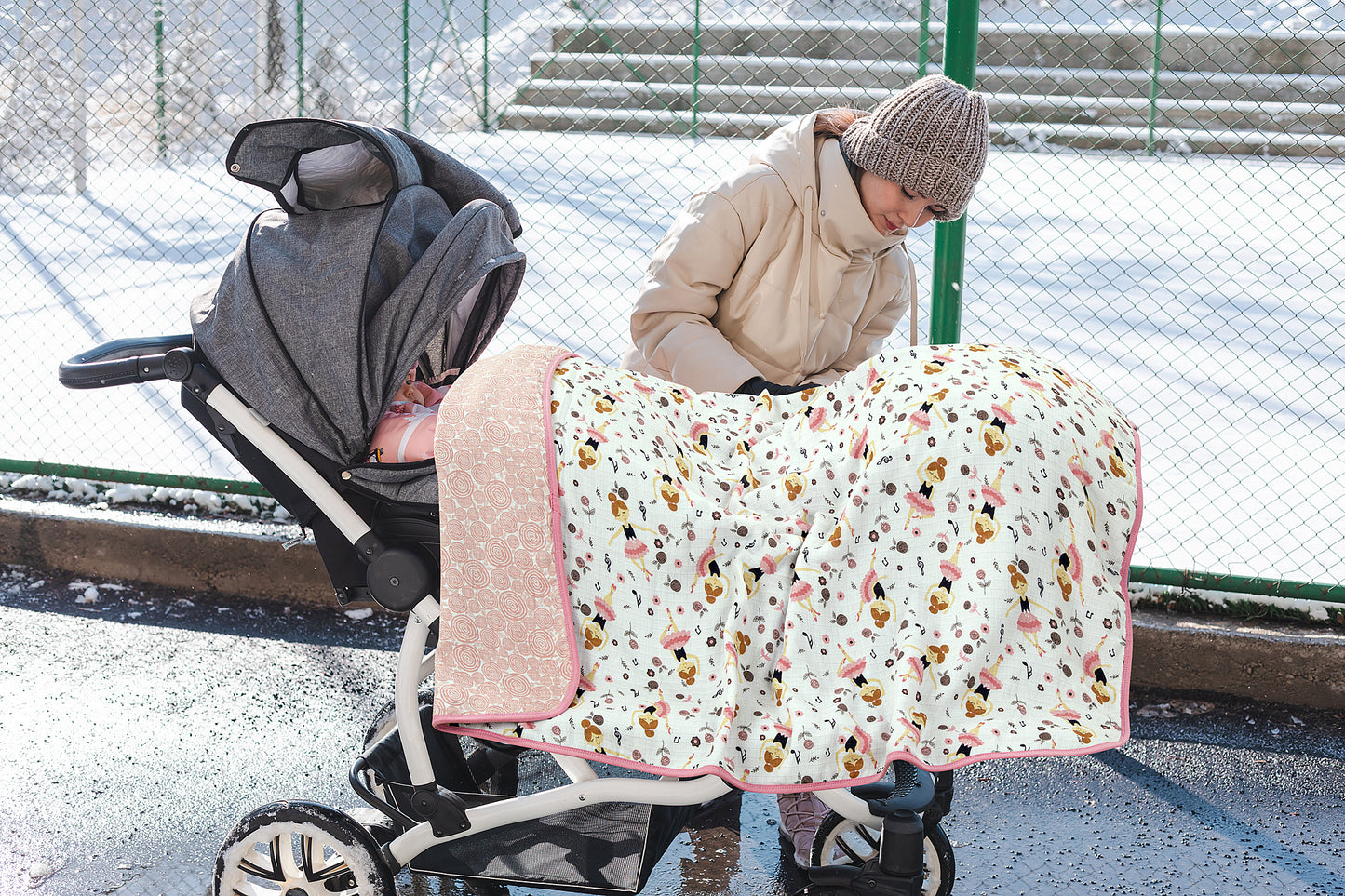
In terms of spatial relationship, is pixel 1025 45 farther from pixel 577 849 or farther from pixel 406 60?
pixel 577 849

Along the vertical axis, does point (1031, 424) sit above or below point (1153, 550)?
above

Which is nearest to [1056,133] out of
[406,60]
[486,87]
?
[486,87]

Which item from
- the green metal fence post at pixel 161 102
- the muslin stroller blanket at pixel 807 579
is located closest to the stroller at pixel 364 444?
the muslin stroller blanket at pixel 807 579

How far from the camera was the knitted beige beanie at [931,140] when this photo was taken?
2.44 meters

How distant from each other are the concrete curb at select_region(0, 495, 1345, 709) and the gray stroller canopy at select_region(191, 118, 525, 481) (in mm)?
1893

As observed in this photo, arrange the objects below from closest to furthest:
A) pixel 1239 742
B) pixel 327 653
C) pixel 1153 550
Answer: pixel 1239 742 → pixel 327 653 → pixel 1153 550

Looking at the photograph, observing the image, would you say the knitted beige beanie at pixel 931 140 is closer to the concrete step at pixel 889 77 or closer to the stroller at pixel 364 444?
the stroller at pixel 364 444

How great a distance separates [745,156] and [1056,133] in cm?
253

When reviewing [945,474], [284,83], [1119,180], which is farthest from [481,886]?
[284,83]

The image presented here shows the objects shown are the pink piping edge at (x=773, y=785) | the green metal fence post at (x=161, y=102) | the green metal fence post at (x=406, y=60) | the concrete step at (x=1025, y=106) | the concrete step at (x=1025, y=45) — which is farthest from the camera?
the green metal fence post at (x=161, y=102)

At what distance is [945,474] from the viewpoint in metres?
1.81

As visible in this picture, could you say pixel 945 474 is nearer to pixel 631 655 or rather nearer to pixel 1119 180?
pixel 631 655

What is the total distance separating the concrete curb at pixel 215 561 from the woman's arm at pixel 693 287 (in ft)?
5.44

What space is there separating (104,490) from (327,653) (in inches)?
53.0
